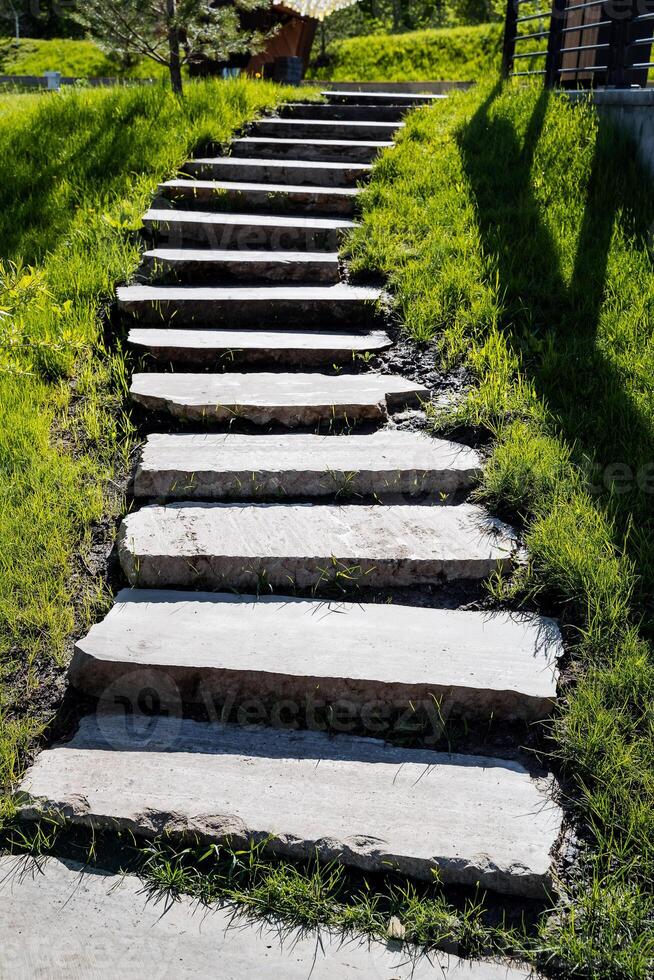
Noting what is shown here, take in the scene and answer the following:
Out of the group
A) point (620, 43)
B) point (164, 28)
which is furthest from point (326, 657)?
point (164, 28)

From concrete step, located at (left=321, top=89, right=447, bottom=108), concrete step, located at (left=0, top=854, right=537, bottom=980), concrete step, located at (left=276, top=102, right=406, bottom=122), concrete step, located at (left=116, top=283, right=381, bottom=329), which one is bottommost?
concrete step, located at (left=0, top=854, right=537, bottom=980)

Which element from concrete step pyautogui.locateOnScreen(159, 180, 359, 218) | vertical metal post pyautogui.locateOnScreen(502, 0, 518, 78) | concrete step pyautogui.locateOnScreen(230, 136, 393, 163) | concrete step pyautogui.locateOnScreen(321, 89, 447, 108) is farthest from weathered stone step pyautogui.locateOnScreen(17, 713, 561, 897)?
vertical metal post pyautogui.locateOnScreen(502, 0, 518, 78)

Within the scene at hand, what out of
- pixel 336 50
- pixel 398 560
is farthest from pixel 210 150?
pixel 336 50

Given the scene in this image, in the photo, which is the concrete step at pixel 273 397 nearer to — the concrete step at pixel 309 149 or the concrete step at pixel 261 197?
the concrete step at pixel 261 197

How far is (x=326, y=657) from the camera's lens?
2475 millimetres

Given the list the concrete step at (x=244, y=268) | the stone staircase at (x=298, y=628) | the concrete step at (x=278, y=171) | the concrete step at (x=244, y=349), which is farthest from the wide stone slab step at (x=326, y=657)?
the concrete step at (x=278, y=171)

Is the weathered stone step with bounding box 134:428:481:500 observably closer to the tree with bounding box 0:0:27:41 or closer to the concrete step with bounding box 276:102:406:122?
the concrete step with bounding box 276:102:406:122

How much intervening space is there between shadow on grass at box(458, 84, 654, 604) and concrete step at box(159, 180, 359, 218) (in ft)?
2.99

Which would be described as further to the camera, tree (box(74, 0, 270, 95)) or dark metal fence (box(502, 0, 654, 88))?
tree (box(74, 0, 270, 95))

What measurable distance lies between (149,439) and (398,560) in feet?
4.20

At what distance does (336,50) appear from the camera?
1759cm

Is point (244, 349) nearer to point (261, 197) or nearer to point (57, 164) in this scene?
point (261, 197)

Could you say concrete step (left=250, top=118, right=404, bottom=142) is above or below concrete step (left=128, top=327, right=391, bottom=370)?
above

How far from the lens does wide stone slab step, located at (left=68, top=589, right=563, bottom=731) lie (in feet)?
7.84
